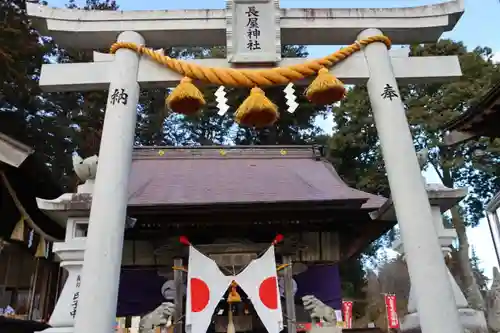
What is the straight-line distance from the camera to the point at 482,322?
4969 mm

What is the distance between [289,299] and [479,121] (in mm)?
3392

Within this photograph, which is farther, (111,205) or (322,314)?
(322,314)

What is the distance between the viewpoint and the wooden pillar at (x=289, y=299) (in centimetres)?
596

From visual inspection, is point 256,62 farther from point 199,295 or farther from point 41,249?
point 41,249

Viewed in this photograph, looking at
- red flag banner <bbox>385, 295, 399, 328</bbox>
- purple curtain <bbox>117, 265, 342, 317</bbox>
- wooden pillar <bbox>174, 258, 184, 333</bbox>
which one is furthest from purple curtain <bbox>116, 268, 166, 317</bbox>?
red flag banner <bbox>385, 295, 399, 328</bbox>

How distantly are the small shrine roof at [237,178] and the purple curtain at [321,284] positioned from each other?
163 centimetres

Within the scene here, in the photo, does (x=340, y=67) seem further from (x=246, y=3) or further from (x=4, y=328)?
(x=4, y=328)

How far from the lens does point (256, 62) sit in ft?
13.2

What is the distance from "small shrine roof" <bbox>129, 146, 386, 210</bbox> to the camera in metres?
6.15

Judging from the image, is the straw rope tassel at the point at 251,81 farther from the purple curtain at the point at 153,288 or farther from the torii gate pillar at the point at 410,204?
the purple curtain at the point at 153,288

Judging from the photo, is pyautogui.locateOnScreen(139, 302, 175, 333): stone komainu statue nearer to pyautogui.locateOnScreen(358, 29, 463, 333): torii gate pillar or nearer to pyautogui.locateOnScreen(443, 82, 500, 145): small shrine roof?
pyautogui.locateOnScreen(358, 29, 463, 333): torii gate pillar

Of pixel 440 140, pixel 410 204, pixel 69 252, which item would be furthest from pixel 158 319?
pixel 440 140

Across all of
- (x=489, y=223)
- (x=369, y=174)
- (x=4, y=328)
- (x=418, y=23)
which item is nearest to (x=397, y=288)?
(x=369, y=174)

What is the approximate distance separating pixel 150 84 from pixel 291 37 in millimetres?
1442
